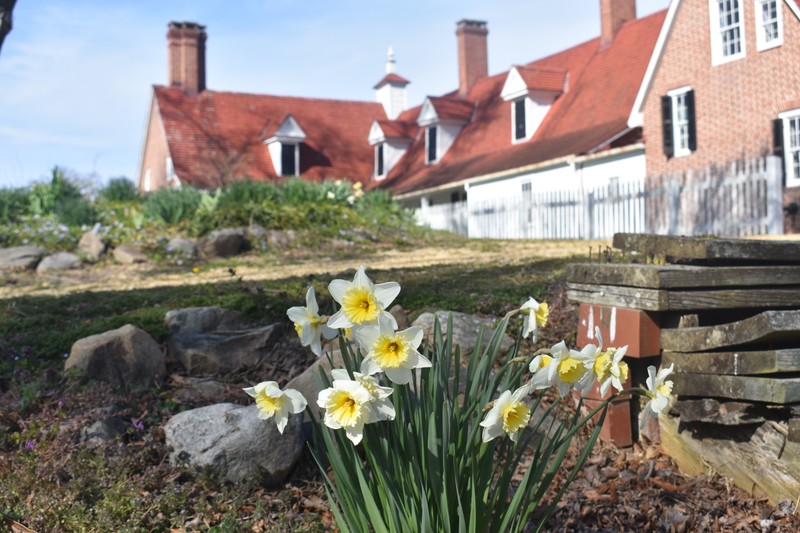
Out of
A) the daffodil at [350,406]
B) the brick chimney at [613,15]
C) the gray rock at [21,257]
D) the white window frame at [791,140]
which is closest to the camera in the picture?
the daffodil at [350,406]

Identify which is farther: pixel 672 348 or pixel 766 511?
pixel 672 348

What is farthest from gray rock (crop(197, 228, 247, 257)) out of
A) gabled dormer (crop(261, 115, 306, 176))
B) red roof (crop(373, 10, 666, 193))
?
gabled dormer (crop(261, 115, 306, 176))

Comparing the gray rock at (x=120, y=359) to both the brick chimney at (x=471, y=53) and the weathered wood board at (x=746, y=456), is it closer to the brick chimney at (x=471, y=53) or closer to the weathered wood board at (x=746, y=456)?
the weathered wood board at (x=746, y=456)

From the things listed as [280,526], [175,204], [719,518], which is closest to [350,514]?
[280,526]

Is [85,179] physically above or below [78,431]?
above

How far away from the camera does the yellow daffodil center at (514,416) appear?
2.30 m

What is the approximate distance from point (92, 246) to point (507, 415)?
38.1ft

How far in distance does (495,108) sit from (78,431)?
25.2 m

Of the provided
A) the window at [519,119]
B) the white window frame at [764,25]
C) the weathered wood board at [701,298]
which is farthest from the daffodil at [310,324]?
the window at [519,119]

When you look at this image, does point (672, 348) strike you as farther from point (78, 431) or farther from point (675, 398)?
point (78, 431)

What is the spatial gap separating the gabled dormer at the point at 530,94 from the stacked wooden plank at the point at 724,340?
20.9 meters

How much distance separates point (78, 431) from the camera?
405 centimetres

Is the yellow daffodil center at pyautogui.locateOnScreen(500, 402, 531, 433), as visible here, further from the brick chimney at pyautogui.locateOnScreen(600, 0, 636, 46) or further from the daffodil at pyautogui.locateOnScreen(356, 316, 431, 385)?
the brick chimney at pyautogui.locateOnScreen(600, 0, 636, 46)

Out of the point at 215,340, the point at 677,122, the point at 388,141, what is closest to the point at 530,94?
the point at 677,122
